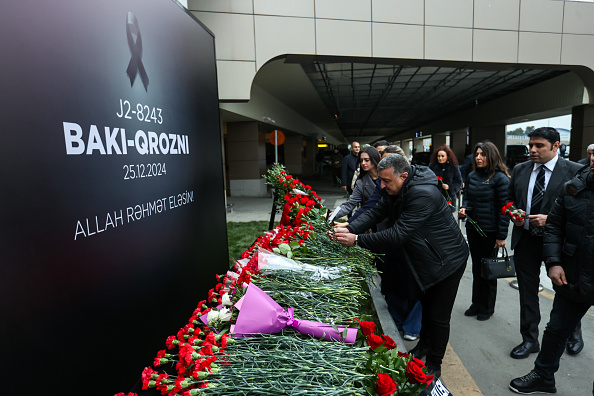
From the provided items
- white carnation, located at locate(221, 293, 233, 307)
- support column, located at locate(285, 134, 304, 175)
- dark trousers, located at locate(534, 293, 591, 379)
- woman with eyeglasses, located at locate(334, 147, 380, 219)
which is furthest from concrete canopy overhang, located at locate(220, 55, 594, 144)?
white carnation, located at locate(221, 293, 233, 307)

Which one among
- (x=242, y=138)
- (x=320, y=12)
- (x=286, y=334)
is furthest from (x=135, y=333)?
(x=242, y=138)

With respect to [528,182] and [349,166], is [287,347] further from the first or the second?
[349,166]

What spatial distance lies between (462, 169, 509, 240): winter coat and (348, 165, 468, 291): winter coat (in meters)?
1.20

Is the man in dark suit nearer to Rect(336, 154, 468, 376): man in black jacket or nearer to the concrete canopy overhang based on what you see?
Rect(336, 154, 468, 376): man in black jacket

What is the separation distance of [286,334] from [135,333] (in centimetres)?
100

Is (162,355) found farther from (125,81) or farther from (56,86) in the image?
(125,81)

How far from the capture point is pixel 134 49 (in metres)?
2.03

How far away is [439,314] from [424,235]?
0.68 metres

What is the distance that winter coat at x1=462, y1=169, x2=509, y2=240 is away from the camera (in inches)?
146

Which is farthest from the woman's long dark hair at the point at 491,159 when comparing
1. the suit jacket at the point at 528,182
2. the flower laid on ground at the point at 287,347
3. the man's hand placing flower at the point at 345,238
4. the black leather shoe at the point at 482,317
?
the flower laid on ground at the point at 287,347

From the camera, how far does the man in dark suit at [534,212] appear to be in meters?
3.05

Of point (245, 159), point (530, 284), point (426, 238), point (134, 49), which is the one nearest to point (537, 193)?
point (530, 284)

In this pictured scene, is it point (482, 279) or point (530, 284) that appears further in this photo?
point (482, 279)

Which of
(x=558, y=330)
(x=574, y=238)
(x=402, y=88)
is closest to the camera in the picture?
(x=574, y=238)
